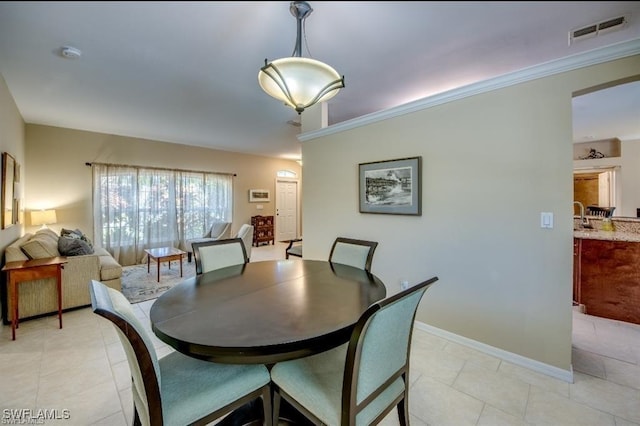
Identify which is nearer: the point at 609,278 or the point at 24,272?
the point at 24,272

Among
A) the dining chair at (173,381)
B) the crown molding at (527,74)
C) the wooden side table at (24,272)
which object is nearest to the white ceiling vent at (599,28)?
the crown molding at (527,74)

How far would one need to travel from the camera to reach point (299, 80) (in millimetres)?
1673

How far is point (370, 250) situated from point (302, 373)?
1182 millimetres

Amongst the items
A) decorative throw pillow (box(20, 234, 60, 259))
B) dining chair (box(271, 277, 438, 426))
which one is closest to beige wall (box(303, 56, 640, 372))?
dining chair (box(271, 277, 438, 426))

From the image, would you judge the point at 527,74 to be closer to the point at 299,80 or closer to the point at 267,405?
the point at 299,80

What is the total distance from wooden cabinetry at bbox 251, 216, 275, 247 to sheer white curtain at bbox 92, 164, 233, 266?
0.99 metres

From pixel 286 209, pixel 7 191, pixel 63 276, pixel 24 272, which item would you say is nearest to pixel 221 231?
pixel 286 209

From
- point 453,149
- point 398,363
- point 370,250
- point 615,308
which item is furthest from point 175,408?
point 615,308

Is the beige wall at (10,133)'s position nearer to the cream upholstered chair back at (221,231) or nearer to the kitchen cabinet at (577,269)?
the cream upholstered chair back at (221,231)

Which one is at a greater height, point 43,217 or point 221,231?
point 43,217

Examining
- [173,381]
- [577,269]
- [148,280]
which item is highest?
[577,269]

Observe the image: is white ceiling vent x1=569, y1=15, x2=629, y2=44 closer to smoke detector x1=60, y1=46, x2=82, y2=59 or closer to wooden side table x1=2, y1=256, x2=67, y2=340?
smoke detector x1=60, y1=46, x2=82, y2=59

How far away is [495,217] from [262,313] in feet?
6.37

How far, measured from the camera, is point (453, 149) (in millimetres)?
2375
